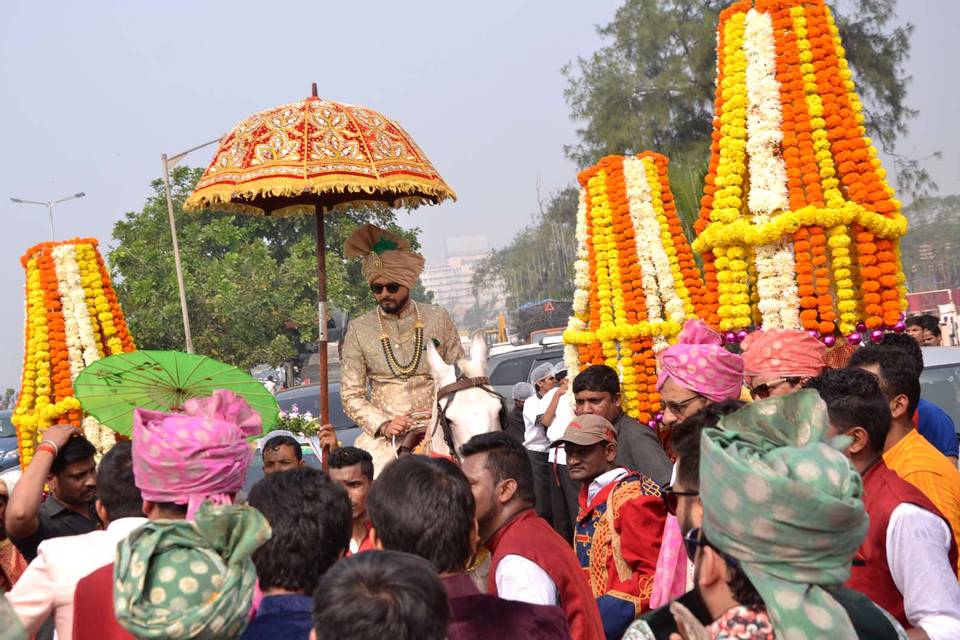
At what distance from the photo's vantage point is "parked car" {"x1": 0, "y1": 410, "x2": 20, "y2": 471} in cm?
1744

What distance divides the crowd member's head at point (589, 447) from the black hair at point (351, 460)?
3.89 ft

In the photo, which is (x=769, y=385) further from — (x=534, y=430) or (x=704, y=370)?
(x=534, y=430)

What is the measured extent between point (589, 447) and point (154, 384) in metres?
2.33

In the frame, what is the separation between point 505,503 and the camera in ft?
13.4

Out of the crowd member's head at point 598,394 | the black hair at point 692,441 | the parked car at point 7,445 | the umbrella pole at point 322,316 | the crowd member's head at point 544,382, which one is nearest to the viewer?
the black hair at point 692,441

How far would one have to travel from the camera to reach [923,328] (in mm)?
9109

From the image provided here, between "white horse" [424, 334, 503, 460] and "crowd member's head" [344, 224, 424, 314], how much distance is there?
33.6 inches

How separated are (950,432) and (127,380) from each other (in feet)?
14.4

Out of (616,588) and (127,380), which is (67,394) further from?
(616,588)

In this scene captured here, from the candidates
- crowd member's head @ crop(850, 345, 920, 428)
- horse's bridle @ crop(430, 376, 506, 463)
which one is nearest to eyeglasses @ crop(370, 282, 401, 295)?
horse's bridle @ crop(430, 376, 506, 463)

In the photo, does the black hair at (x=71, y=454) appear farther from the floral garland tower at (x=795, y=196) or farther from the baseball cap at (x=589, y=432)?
the floral garland tower at (x=795, y=196)

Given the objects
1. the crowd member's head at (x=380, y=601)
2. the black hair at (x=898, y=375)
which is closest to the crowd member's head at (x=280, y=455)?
the black hair at (x=898, y=375)

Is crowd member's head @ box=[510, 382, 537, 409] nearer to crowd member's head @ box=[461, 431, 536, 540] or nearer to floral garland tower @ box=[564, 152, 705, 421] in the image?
floral garland tower @ box=[564, 152, 705, 421]

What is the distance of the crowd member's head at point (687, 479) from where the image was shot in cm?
312
